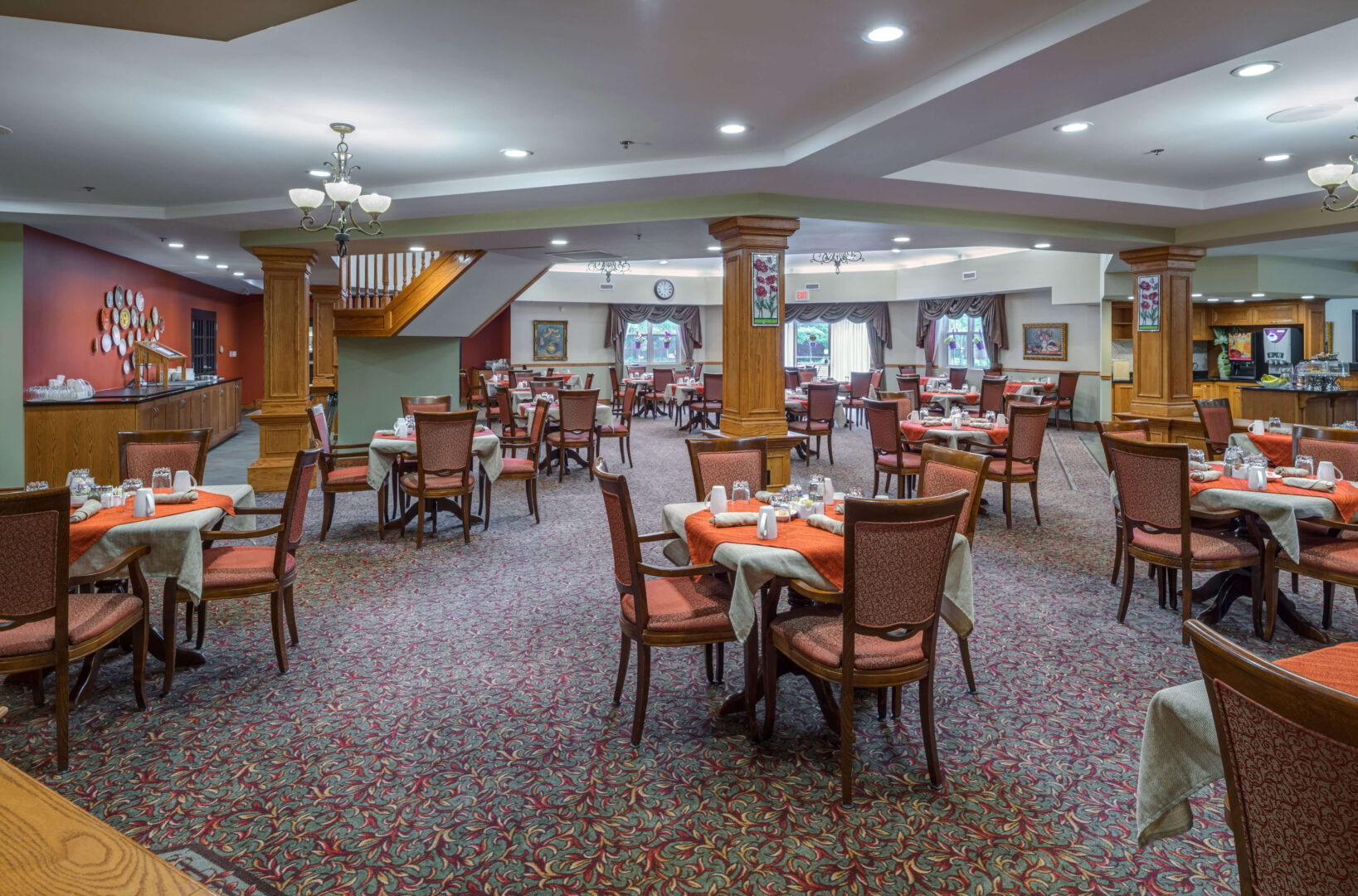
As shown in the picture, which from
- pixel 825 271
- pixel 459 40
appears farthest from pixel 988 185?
pixel 825 271

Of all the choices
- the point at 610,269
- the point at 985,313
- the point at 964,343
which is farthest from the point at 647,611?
the point at 964,343

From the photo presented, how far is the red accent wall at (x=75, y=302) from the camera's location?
768cm

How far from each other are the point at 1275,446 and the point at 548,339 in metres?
13.8

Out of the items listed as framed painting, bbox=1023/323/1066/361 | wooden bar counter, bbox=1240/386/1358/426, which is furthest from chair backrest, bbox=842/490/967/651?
framed painting, bbox=1023/323/1066/361

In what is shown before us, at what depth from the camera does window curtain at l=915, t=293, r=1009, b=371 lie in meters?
14.3

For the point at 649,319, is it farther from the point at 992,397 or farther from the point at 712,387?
the point at 992,397

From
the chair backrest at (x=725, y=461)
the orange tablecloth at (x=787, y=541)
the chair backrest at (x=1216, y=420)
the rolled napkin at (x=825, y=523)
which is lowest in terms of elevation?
the orange tablecloth at (x=787, y=541)

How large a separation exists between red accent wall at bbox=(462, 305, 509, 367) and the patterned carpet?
12794 millimetres

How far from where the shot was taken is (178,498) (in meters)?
3.57

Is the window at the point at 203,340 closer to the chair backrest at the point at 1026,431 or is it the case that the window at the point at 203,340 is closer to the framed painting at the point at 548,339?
the framed painting at the point at 548,339

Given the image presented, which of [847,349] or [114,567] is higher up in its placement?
[847,349]

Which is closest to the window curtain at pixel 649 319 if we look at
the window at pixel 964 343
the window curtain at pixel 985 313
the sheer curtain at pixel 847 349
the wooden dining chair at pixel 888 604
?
the sheer curtain at pixel 847 349

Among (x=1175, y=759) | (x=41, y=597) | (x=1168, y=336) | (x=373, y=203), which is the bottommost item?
(x=1175, y=759)

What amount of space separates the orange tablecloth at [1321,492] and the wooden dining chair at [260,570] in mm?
4146
